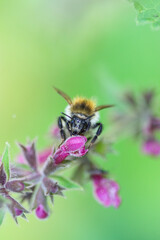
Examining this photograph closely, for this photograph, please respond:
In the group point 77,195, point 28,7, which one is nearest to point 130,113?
point 77,195

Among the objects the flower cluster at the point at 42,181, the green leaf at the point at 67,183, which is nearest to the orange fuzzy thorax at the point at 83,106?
the flower cluster at the point at 42,181

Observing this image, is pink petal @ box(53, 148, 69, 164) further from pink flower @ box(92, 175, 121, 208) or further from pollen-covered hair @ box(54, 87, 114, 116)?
pink flower @ box(92, 175, 121, 208)

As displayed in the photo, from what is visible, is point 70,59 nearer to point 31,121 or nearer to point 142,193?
point 31,121

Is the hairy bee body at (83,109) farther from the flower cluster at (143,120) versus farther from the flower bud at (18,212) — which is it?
the flower cluster at (143,120)

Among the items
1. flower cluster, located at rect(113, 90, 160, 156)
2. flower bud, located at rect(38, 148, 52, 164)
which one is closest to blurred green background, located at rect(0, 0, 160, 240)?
flower cluster, located at rect(113, 90, 160, 156)

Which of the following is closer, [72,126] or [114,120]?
[72,126]

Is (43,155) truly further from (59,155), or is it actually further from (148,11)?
(148,11)
